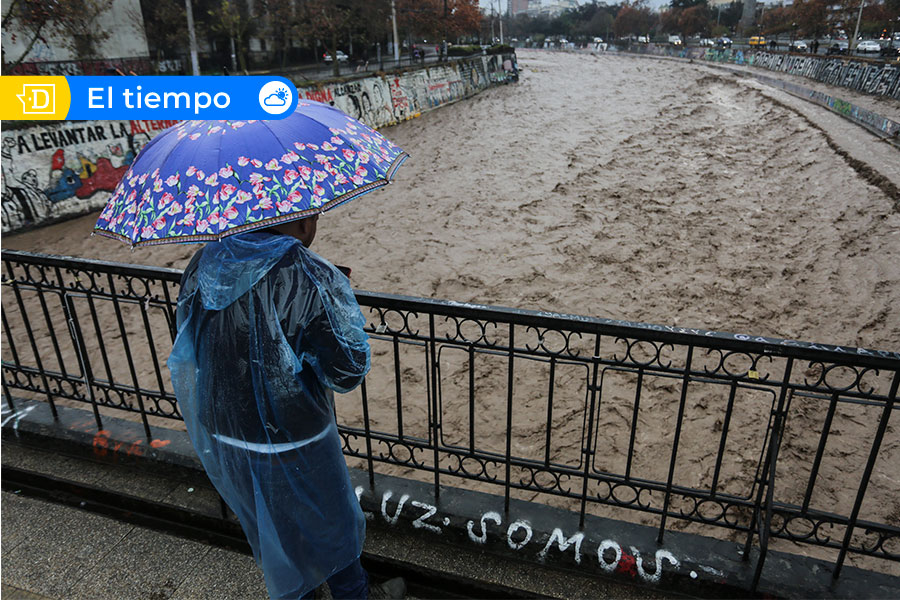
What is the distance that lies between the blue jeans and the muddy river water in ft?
10.5

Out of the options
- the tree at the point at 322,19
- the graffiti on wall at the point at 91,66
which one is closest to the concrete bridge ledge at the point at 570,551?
the graffiti on wall at the point at 91,66

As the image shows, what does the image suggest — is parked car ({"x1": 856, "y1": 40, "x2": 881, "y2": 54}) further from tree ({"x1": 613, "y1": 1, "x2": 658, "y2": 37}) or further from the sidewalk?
tree ({"x1": 613, "y1": 1, "x2": 658, "y2": 37})

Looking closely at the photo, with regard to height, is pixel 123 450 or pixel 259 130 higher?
pixel 259 130

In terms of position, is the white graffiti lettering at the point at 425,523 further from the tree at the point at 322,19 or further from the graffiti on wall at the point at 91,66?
the tree at the point at 322,19

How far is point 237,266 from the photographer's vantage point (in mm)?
1843

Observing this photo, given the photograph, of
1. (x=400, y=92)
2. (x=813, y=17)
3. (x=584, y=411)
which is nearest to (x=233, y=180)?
(x=584, y=411)

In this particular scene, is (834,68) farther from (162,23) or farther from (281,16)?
(162,23)

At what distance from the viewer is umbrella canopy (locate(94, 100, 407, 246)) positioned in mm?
1701

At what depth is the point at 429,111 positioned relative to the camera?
27609mm

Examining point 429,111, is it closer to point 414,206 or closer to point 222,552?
point 414,206

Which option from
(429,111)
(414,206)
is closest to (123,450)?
(414,206)

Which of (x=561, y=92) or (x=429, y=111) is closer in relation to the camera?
(x=429, y=111)

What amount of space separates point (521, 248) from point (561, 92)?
2685 centimetres

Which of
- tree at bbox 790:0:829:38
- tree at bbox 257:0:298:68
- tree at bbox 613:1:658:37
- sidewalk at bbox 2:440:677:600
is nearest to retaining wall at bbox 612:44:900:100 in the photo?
tree at bbox 790:0:829:38
